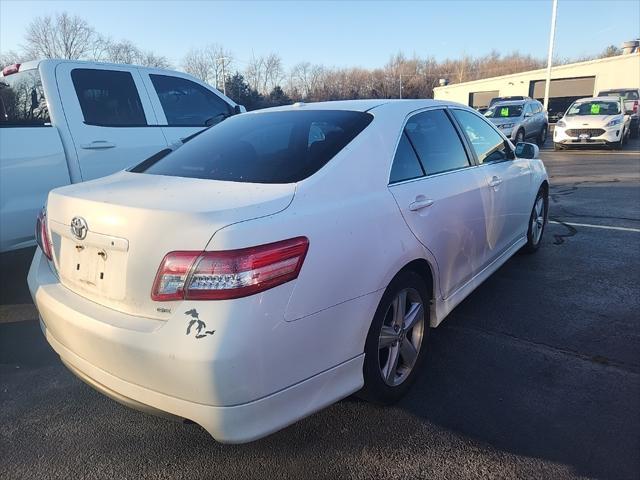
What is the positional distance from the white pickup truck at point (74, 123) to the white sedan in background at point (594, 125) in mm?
14153

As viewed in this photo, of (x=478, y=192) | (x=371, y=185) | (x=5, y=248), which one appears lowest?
(x=5, y=248)

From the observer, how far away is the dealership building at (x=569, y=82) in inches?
1471

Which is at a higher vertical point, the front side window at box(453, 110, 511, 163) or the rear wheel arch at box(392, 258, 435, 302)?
the front side window at box(453, 110, 511, 163)

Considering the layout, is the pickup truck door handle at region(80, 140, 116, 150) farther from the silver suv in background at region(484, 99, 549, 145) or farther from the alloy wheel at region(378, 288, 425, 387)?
the silver suv in background at region(484, 99, 549, 145)

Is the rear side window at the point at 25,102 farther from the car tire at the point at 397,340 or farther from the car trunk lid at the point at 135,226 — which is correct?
the car tire at the point at 397,340

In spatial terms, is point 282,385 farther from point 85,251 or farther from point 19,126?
point 19,126

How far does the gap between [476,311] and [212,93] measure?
397cm

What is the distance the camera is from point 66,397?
2855mm

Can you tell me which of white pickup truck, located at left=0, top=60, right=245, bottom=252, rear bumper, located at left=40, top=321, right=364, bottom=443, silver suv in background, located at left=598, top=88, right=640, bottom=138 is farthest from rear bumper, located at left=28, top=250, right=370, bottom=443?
silver suv in background, located at left=598, top=88, right=640, bottom=138

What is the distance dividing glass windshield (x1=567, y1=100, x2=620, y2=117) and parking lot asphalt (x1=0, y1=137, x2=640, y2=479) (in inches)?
590

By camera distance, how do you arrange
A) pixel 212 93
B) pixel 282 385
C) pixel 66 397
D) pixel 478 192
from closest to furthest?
pixel 282 385
pixel 66 397
pixel 478 192
pixel 212 93

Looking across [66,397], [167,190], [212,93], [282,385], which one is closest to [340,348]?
[282,385]

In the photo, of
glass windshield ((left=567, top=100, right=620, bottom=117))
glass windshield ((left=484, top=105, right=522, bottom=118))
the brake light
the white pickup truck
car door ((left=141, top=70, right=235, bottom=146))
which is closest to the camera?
the white pickup truck

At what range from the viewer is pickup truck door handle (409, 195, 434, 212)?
2635mm
